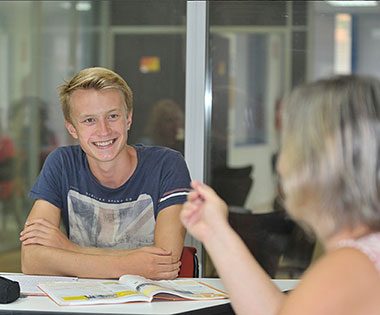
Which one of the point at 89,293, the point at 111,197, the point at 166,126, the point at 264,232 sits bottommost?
the point at 264,232

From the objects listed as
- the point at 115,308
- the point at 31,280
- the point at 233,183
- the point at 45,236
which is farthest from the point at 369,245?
the point at 233,183

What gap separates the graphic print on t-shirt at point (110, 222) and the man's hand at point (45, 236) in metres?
0.20

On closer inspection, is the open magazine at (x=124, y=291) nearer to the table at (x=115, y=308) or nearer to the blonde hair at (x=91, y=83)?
the table at (x=115, y=308)

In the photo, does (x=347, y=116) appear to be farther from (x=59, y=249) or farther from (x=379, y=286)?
(x=59, y=249)

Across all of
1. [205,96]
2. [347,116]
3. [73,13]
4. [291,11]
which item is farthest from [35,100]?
[347,116]

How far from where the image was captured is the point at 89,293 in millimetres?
2127

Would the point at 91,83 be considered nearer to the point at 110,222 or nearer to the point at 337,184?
the point at 110,222

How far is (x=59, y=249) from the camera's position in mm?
2641

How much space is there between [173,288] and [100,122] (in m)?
0.97

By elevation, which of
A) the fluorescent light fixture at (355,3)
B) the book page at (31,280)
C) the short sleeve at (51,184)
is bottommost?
the book page at (31,280)

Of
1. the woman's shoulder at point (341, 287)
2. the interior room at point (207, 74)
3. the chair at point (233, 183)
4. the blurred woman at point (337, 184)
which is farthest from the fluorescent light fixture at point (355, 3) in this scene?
the woman's shoulder at point (341, 287)

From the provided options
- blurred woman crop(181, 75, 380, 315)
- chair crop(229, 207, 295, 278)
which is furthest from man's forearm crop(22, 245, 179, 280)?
chair crop(229, 207, 295, 278)

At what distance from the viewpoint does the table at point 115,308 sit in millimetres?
1978

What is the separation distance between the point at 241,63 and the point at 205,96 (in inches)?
16.1
